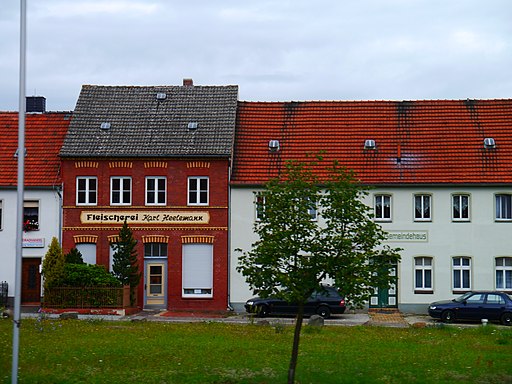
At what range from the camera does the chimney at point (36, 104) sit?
4494cm

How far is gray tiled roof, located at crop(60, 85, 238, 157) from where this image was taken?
126 ft

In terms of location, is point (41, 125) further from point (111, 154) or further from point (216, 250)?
point (216, 250)

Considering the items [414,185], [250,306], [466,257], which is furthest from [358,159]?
[250,306]

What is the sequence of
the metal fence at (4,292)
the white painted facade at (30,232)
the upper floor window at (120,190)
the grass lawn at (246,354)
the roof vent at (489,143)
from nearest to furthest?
the grass lawn at (246,354) < the metal fence at (4,292) < the white painted facade at (30,232) < the upper floor window at (120,190) < the roof vent at (489,143)

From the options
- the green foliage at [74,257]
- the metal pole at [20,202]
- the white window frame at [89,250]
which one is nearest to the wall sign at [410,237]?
the white window frame at [89,250]

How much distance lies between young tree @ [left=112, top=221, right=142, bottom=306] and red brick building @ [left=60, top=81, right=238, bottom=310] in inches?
55.8

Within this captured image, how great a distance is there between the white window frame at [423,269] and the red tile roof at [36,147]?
693 inches

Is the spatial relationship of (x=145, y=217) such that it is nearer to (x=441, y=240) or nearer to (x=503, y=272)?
(x=441, y=240)

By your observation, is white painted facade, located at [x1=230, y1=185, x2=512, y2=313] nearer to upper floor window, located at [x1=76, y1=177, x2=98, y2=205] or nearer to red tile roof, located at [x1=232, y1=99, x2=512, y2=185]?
red tile roof, located at [x1=232, y1=99, x2=512, y2=185]

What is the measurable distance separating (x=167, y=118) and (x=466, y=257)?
52.8 feet

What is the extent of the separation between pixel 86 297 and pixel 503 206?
19.6 m

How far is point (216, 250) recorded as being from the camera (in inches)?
1491

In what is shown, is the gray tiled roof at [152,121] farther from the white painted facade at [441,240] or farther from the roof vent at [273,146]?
the white painted facade at [441,240]

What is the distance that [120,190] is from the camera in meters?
38.5
